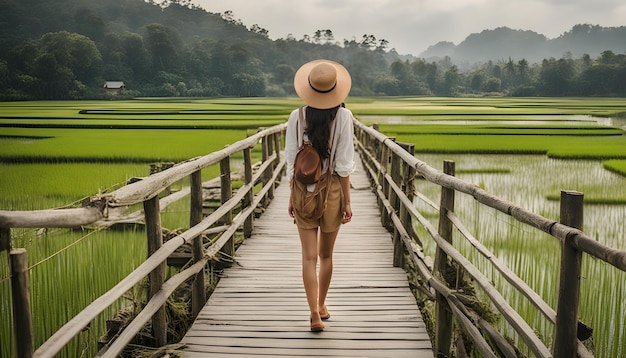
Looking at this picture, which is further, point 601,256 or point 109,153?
point 109,153

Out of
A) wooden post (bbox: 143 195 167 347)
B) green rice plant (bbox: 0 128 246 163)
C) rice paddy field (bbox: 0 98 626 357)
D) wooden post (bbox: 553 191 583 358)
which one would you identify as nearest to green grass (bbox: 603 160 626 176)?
rice paddy field (bbox: 0 98 626 357)

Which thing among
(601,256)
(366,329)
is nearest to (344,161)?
(366,329)

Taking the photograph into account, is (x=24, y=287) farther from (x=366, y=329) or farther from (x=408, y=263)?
(x=408, y=263)

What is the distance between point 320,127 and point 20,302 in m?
1.79

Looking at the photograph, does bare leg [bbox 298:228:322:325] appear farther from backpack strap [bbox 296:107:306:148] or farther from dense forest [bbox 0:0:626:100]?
dense forest [bbox 0:0:626:100]

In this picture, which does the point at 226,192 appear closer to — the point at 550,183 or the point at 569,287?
the point at 569,287

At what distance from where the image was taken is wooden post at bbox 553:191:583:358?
6.16 feet

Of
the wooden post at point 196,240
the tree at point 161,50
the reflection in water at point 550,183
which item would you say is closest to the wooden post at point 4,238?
the wooden post at point 196,240

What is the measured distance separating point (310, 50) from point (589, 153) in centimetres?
10351

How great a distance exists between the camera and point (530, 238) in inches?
264

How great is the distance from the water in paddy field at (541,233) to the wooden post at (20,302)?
3.38 m

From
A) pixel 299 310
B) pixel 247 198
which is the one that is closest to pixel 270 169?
pixel 247 198

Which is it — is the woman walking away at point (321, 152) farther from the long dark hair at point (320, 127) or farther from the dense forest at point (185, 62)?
the dense forest at point (185, 62)

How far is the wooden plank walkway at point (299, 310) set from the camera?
3.09m
